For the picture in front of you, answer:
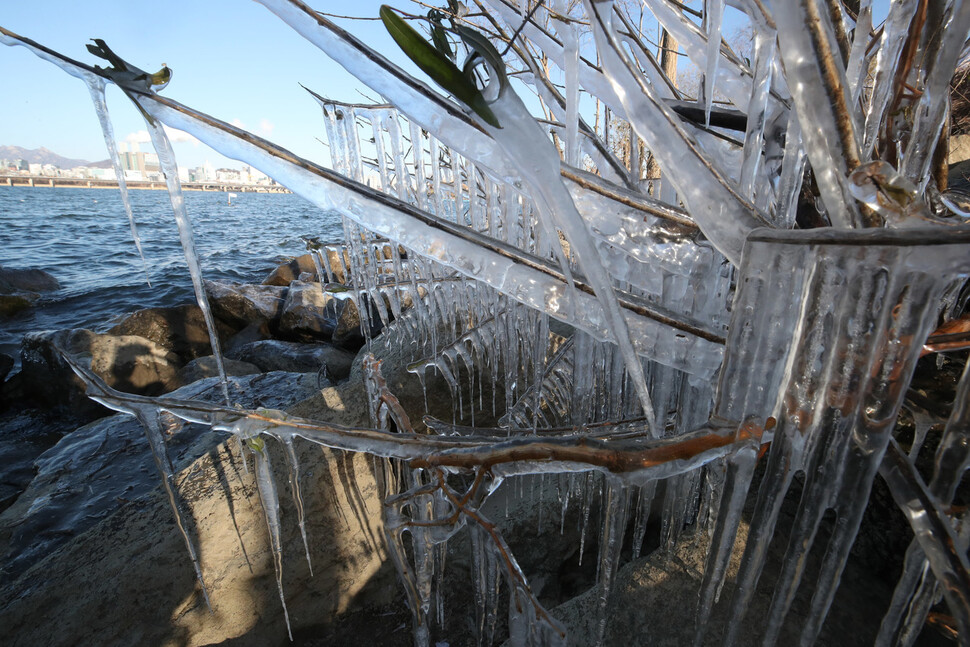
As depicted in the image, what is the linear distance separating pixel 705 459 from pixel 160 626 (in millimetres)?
2876

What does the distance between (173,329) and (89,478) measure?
580 centimetres

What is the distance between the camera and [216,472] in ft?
8.53

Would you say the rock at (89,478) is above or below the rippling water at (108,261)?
above

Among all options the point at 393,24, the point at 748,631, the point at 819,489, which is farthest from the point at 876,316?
the point at 748,631

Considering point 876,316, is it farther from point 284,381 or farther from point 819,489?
point 284,381

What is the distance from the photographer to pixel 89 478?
156 inches

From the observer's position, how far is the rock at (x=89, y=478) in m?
3.18

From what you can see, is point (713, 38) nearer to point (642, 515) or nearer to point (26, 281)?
point (642, 515)

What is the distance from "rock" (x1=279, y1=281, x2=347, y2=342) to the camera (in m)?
8.84

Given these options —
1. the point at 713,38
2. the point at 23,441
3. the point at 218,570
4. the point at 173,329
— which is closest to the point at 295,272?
the point at 173,329

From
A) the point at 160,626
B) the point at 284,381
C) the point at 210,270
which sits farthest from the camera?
the point at 210,270

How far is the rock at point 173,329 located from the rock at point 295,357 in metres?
1.59

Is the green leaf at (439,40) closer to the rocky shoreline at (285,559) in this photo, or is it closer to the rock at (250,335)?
the rocky shoreline at (285,559)

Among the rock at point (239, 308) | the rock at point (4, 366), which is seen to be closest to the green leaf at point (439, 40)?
the rock at point (239, 308)
